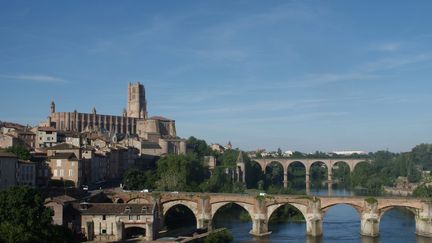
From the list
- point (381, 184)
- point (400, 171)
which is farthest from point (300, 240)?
point (400, 171)

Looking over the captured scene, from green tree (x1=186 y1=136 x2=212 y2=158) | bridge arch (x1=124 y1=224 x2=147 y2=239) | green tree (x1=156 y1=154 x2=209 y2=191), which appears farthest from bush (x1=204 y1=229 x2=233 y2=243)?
green tree (x1=186 y1=136 x2=212 y2=158)

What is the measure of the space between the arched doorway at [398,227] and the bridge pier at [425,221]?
2.42 ft

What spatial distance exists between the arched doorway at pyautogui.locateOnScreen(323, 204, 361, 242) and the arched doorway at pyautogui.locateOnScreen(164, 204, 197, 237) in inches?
435

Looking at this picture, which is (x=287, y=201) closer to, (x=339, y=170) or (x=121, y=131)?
(x=121, y=131)

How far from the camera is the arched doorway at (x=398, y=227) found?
4772 centimetres

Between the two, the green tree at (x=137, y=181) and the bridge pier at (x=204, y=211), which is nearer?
the bridge pier at (x=204, y=211)

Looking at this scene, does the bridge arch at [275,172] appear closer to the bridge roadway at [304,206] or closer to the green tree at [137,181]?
the green tree at [137,181]

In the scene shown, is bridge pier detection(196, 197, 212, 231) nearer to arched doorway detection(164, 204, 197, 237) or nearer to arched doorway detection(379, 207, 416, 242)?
arched doorway detection(164, 204, 197, 237)

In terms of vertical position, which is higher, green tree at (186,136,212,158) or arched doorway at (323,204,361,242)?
green tree at (186,136,212,158)

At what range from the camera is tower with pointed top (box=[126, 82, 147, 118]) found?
131500mm

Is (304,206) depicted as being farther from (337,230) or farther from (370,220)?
(370,220)

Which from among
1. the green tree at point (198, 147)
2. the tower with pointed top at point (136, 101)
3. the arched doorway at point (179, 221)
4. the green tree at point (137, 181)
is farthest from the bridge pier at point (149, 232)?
the tower with pointed top at point (136, 101)

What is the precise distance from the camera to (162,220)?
2080 inches

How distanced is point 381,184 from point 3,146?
202 ft
